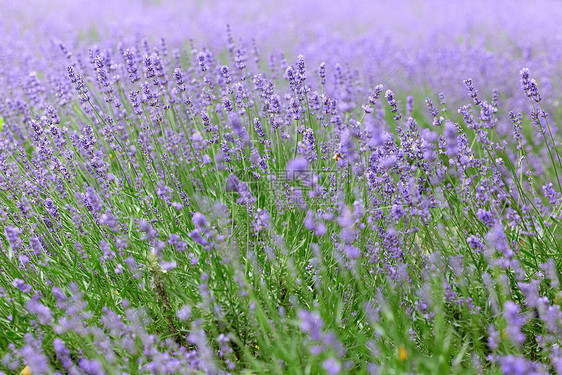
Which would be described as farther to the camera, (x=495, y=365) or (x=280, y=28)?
(x=280, y=28)

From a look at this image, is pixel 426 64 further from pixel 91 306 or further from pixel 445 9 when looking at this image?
pixel 445 9

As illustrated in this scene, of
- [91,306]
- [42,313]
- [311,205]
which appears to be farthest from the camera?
[311,205]

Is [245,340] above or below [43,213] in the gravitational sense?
below

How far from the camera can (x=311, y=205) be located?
2.48 metres

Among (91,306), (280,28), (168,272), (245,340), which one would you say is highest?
(280,28)

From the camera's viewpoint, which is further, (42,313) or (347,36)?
(347,36)

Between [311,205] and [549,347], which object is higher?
[311,205]

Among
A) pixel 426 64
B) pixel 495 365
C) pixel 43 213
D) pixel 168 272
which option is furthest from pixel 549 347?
pixel 426 64

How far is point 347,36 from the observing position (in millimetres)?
8383

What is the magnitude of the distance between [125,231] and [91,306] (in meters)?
0.46

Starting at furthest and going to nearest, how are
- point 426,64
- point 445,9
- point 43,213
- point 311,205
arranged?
1. point 445,9
2. point 426,64
3. point 43,213
4. point 311,205

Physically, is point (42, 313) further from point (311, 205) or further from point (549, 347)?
point (549, 347)

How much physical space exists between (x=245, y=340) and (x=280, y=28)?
6.61 m

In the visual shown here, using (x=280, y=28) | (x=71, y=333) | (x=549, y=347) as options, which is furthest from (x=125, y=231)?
(x=280, y=28)
